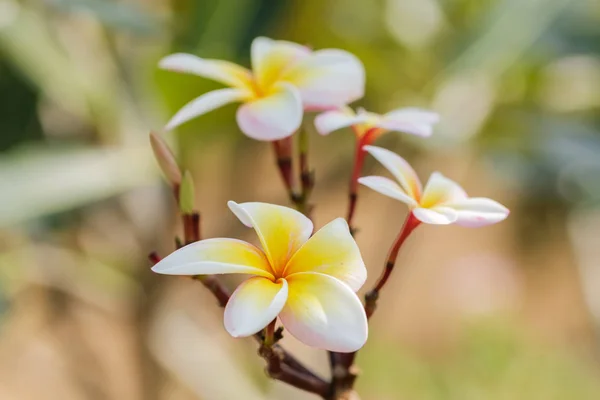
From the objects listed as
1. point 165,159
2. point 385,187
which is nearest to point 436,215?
point 385,187

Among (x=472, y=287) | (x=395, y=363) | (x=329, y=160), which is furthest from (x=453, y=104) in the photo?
(x=472, y=287)

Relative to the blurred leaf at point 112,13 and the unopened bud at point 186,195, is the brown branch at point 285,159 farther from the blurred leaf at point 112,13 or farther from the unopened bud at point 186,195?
the blurred leaf at point 112,13

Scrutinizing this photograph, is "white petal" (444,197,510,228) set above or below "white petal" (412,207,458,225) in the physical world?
below

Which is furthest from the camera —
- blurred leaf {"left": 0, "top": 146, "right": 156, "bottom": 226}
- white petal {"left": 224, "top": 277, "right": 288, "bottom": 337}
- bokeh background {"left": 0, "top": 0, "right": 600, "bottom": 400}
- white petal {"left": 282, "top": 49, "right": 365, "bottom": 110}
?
bokeh background {"left": 0, "top": 0, "right": 600, "bottom": 400}

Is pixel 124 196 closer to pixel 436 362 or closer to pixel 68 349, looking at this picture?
pixel 68 349

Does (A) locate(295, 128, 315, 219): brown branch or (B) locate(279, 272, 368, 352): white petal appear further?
(A) locate(295, 128, 315, 219): brown branch

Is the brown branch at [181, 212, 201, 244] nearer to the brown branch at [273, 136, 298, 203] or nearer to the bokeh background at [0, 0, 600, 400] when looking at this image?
the brown branch at [273, 136, 298, 203]

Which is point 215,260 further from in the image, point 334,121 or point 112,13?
point 112,13

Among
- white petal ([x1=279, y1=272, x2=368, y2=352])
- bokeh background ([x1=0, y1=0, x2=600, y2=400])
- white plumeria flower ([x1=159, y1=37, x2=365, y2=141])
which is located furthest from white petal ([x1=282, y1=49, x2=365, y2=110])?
bokeh background ([x1=0, y1=0, x2=600, y2=400])
